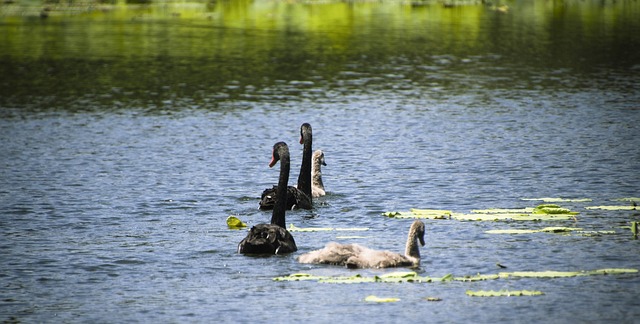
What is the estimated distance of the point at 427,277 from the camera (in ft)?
47.3

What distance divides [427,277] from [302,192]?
5271mm

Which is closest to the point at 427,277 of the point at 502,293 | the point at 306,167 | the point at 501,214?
the point at 502,293

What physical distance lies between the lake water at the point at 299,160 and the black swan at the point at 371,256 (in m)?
0.15

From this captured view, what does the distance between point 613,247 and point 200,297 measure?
18.3ft

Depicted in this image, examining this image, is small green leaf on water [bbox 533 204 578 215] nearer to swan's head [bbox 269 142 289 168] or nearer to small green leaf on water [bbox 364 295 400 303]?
swan's head [bbox 269 142 289 168]

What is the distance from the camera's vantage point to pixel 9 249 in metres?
17.1

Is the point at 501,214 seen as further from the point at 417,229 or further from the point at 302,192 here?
the point at 417,229

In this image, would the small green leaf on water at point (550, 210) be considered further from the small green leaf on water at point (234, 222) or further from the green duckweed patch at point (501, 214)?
the small green leaf on water at point (234, 222)

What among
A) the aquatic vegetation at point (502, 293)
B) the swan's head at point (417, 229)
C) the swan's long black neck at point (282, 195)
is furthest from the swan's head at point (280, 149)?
the aquatic vegetation at point (502, 293)

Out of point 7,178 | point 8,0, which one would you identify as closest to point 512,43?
point 7,178

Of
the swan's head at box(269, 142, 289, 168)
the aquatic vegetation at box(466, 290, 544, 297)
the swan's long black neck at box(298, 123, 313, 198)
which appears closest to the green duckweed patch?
the swan's long black neck at box(298, 123, 313, 198)

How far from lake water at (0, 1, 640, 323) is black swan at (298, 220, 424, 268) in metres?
0.15

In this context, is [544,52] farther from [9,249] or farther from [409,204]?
[9,249]

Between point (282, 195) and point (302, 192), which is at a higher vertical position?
point (282, 195)
